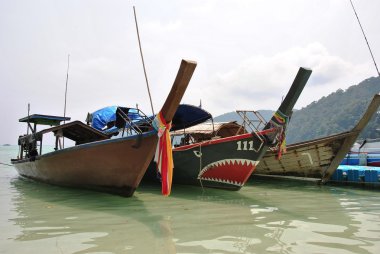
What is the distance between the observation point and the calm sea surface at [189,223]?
377 cm

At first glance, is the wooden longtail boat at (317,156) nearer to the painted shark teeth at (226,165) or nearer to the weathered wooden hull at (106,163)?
the painted shark teeth at (226,165)

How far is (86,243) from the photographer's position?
12.7 feet

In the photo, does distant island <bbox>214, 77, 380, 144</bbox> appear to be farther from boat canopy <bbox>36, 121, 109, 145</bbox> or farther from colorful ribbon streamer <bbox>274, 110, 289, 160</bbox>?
colorful ribbon streamer <bbox>274, 110, 289, 160</bbox>

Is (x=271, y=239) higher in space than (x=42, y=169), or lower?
lower

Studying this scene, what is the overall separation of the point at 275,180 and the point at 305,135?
8558 centimetres

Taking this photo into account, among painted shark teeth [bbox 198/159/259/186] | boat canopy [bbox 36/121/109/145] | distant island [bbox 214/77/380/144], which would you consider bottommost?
painted shark teeth [bbox 198/159/259/186]

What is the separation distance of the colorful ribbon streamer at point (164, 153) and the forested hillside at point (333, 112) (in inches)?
2820

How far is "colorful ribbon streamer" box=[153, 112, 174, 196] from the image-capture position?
564 centimetres

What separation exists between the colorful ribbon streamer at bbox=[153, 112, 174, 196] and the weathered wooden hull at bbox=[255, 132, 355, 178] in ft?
18.5

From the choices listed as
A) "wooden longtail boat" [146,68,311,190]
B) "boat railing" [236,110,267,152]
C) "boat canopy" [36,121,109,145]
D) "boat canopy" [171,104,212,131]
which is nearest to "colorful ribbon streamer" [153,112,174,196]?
"wooden longtail boat" [146,68,311,190]

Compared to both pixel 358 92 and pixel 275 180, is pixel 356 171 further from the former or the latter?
pixel 358 92

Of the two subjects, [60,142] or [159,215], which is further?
[60,142]

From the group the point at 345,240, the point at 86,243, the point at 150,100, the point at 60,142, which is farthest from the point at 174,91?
the point at 60,142

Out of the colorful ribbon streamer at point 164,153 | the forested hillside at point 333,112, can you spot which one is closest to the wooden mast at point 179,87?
the colorful ribbon streamer at point 164,153
